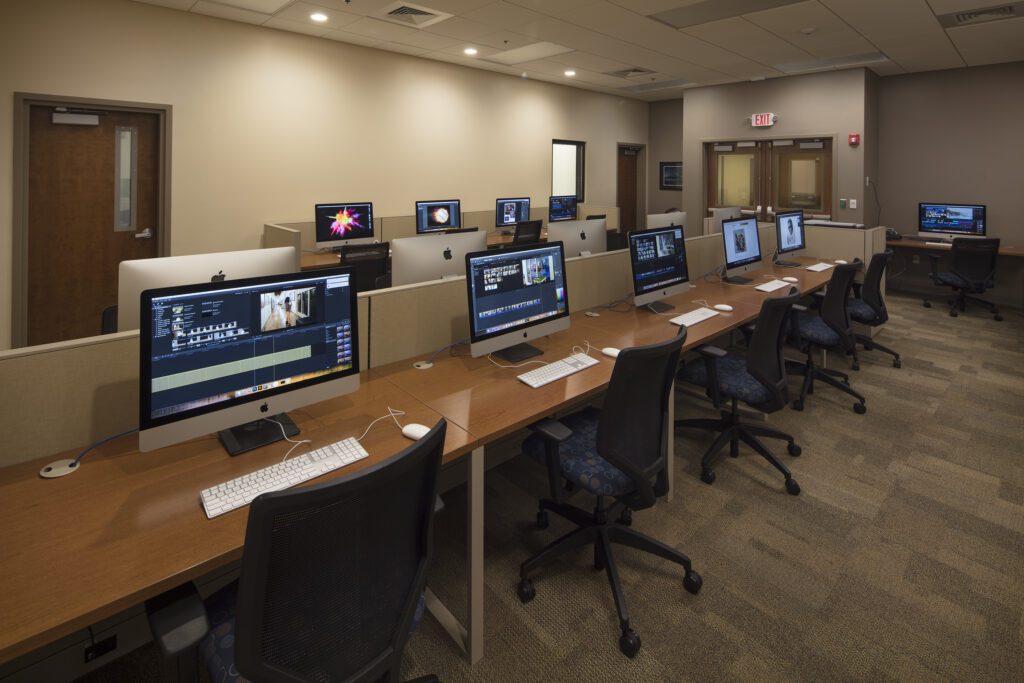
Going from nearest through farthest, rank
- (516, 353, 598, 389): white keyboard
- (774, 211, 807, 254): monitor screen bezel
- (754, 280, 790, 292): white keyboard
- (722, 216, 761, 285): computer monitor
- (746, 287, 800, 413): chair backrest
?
(516, 353, 598, 389): white keyboard → (746, 287, 800, 413): chair backrest → (754, 280, 790, 292): white keyboard → (722, 216, 761, 285): computer monitor → (774, 211, 807, 254): monitor screen bezel

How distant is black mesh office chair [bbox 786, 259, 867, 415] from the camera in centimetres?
354

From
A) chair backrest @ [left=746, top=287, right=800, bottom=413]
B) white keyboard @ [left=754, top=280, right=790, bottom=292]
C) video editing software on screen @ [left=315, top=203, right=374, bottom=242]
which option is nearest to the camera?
chair backrest @ [left=746, top=287, right=800, bottom=413]

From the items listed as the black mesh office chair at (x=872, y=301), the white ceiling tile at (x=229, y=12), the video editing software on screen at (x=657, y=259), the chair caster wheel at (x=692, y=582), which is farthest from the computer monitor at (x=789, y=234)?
the white ceiling tile at (x=229, y=12)

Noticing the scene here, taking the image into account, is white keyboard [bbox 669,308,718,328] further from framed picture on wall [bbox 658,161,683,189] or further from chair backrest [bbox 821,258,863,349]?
framed picture on wall [bbox 658,161,683,189]

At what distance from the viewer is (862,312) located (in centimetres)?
429

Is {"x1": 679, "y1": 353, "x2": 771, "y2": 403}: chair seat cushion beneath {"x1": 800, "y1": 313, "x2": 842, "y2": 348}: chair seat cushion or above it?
beneath

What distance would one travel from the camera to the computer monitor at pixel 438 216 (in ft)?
20.4

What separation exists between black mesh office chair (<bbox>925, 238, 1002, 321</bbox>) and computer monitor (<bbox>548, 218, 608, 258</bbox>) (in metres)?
4.59

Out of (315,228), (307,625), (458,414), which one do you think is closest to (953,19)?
(458,414)

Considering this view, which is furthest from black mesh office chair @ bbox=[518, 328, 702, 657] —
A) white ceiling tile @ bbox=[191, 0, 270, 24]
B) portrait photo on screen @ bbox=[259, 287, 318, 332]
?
white ceiling tile @ bbox=[191, 0, 270, 24]

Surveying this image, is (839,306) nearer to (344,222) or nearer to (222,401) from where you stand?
(222,401)

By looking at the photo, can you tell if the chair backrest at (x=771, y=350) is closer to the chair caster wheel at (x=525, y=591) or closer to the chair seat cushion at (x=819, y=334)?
the chair seat cushion at (x=819, y=334)

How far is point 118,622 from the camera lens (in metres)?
1.71

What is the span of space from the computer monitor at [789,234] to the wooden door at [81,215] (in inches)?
212
